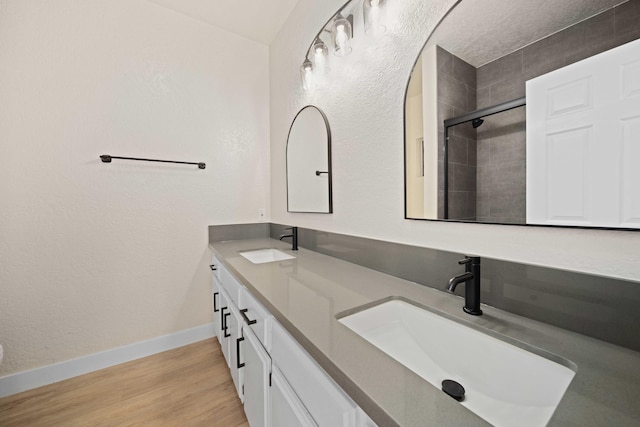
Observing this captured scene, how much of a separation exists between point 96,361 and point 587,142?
8.80 feet

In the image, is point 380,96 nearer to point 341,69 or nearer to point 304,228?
point 341,69

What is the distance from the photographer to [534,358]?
0.52 m

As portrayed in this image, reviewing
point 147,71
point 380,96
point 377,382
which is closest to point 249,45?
point 147,71

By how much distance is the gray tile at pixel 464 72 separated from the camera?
2.53 ft

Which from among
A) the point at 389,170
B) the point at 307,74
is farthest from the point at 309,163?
the point at 389,170

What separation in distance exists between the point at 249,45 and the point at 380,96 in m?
1.73

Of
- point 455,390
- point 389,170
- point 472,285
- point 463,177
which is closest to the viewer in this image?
point 455,390

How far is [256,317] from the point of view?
0.96 metres

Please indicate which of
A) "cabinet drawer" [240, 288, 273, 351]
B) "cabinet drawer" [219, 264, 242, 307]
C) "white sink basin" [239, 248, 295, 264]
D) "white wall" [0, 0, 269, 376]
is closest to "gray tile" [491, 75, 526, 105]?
"cabinet drawer" [240, 288, 273, 351]

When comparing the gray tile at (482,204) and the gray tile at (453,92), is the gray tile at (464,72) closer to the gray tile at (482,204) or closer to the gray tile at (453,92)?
the gray tile at (453,92)

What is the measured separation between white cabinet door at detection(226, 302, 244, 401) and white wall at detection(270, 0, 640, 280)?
0.69 meters

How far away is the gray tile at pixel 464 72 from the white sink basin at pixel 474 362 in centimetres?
75

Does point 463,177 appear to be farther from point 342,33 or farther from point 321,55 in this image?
point 321,55

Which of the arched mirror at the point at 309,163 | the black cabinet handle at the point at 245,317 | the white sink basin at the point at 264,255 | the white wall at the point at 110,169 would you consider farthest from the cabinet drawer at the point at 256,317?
the white wall at the point at 110,169
